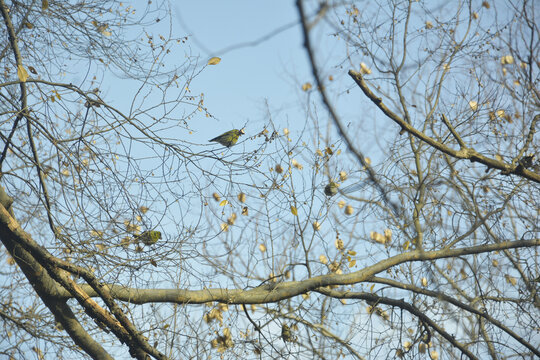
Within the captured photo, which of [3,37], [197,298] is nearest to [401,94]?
[197,298]

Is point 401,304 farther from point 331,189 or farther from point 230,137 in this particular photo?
point 230,137

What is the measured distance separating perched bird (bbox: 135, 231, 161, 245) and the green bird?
0.91 meters

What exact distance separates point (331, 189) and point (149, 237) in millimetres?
1870

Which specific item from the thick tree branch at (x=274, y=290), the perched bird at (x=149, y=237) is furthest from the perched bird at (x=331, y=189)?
the perched bird at (x=149, y=237)

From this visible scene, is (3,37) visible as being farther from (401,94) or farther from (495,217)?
(495,217)

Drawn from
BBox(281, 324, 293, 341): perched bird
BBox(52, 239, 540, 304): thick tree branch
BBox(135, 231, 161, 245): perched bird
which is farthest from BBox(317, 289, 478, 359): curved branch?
BBox(135, 231, 161, 245): perched bird

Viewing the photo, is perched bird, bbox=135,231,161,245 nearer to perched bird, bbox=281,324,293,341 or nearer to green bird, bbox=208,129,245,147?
green bird, bbox=208,129,245,147

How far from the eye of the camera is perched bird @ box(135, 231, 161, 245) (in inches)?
128

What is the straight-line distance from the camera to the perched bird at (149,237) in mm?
3248

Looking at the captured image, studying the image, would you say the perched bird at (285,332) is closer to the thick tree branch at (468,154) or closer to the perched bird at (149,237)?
the perched bird at (149,237)

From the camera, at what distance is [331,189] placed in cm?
456

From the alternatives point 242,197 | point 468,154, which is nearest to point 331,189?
point 242,197

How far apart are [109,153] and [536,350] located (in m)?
3.68

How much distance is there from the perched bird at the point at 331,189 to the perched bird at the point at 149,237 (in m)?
1.78
